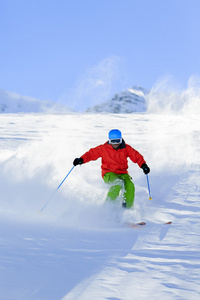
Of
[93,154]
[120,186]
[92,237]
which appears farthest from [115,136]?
[92,237]

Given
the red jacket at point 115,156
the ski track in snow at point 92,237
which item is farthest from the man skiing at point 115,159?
the ski track in snow at point 92,237

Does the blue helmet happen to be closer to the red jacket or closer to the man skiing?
the man skiing

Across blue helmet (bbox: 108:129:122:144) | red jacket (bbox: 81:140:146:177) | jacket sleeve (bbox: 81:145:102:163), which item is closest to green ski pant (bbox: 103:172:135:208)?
red jacket (bbox: 81:140:146:177)

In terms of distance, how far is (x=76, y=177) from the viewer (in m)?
7.27

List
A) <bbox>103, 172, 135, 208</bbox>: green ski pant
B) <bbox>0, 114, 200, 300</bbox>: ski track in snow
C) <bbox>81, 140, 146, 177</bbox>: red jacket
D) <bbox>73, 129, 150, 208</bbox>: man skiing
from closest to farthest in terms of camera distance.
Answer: <bbox>0, 114, 200, 300</bbox>: ski track in snow < <bbox>103, 172, 135, 208</bbox>: green ski pant < <bbox>73, 129, 150, 208</bbox>: man skiing < <bbox>81, 140, 146, 177</bbox>: red jacket

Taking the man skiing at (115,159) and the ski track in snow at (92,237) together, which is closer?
the ski track in snow at (92,237)

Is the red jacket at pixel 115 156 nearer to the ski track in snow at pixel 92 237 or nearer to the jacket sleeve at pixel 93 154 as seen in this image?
the jacket sleeve at pixel 93 154

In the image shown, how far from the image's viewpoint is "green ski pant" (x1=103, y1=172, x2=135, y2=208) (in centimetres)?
503

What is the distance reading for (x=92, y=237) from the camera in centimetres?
354

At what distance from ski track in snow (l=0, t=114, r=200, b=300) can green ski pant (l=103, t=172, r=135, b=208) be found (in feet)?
0.52

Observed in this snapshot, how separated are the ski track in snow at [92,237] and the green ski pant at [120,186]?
160 mm

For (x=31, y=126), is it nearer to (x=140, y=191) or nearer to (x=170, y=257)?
(x=140, y=191)

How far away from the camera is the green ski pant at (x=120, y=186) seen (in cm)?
503

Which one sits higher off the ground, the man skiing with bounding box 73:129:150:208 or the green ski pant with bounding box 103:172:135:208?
the man skiing with bounding box 73:129:150:208
